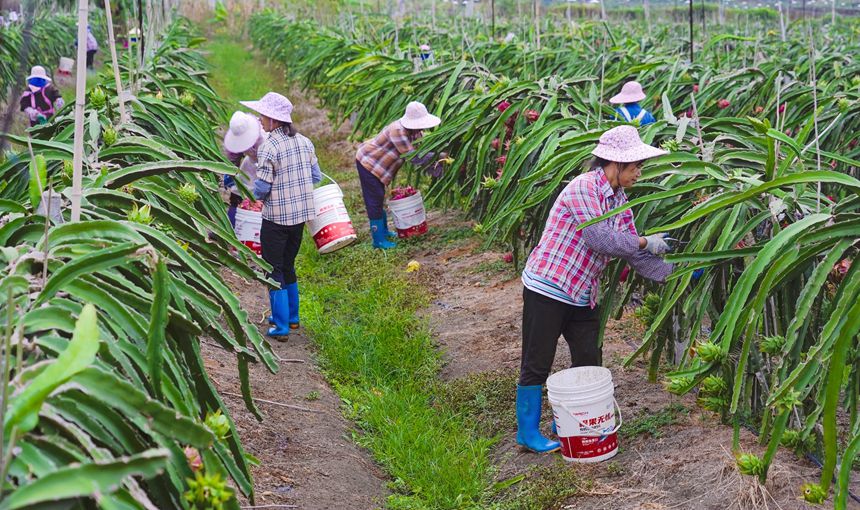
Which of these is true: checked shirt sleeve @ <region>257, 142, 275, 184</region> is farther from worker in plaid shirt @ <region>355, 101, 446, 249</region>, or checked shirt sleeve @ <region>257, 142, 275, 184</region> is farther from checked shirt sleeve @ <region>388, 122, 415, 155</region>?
checked shirt sleeve @ <region>388, 122, 415, 155</region>

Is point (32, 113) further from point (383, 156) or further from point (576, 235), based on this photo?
point (576, 235)

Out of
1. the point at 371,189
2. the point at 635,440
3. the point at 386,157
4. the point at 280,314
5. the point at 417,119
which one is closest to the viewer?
the point at 635,440

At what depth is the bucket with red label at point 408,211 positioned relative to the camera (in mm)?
8172

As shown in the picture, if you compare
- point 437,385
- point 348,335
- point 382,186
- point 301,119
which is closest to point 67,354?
point 437,385

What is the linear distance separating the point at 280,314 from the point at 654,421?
2.55m

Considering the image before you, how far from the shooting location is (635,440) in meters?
4.34

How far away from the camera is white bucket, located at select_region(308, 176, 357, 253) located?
6.50 m

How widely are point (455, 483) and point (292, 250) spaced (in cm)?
231

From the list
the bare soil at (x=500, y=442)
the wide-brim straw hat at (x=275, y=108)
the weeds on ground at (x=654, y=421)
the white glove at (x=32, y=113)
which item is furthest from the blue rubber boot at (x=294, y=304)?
the white glove at (x=32, y=113)

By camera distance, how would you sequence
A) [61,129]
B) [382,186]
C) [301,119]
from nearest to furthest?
[61,129] → [382,186] → [301,119]

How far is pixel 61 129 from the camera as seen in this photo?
4746 millimetres

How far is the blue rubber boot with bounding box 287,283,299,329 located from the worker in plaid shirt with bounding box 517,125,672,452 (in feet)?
7.18

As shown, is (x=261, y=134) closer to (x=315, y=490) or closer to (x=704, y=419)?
(x=315, y=490)

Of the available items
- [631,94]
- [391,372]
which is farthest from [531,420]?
[631,94]
